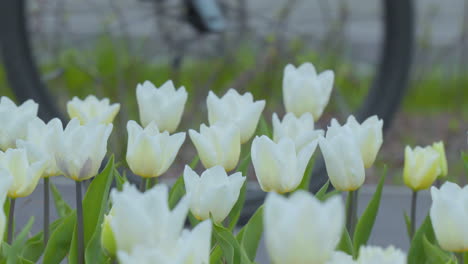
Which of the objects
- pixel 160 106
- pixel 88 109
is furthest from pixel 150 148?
pixel 88 109

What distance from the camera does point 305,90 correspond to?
139cm

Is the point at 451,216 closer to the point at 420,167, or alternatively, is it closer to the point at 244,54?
the point at 420,167

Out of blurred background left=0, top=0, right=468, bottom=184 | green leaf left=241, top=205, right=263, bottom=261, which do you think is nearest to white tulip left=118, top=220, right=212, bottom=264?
green leaf left=241, top=205, right=263, bottom=261

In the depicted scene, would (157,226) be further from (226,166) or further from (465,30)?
(465,30)

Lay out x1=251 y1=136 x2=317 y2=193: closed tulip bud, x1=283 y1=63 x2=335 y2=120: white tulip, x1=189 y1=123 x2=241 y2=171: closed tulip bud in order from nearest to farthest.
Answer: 1. x1=251 y1=136 x2=317 y2=193: closed tulip bud
2. x1=189 y1=123 x2=241 y2=171: closed tulip bud
3. x1=283 y1=63 x2=335 y2=120: white tulip

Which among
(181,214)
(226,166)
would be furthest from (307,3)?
(181,214)

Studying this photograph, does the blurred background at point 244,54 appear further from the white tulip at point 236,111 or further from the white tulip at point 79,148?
the white tulip at point 79,148

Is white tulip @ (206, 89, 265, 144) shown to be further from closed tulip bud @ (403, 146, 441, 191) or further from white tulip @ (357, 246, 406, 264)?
white tulip @ (357, 246, 406, 264)

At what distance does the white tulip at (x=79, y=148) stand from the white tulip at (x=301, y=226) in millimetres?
357

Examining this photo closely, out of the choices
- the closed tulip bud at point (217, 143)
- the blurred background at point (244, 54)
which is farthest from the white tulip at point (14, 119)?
the blurred background at point (244, 54)

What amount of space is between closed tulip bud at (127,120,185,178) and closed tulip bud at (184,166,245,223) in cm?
10

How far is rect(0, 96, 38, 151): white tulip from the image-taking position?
1167mm

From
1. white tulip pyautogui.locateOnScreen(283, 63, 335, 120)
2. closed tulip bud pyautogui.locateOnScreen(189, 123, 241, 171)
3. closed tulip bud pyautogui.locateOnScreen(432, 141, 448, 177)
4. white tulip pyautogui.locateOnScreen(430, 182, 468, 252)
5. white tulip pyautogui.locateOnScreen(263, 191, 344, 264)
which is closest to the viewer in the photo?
white tulip pyautogui.locateOnScreen(263, 191, 344, 264)

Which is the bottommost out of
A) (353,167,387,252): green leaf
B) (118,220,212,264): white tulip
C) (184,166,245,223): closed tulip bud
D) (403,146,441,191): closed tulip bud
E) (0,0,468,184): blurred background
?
(0,0,468,184): blurred background
